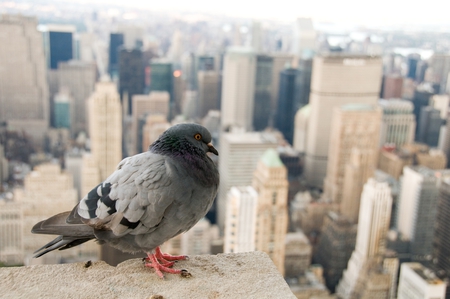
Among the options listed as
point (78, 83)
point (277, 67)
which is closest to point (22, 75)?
point (78, 83)

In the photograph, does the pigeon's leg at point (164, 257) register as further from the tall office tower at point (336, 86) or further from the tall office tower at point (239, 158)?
the tall office tower at point (336, 86)

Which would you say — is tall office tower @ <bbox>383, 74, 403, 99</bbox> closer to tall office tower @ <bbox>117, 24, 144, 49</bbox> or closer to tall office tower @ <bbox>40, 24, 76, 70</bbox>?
tall office tower @ <bbox>117, 24, 144, 49</bbox>

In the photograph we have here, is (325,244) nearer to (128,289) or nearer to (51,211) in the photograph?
(51,211)

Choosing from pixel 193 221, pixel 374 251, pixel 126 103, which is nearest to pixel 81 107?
→ pixel 126 103

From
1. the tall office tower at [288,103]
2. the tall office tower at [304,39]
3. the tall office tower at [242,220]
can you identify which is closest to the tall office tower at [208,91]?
the tall office tower at [288,103]

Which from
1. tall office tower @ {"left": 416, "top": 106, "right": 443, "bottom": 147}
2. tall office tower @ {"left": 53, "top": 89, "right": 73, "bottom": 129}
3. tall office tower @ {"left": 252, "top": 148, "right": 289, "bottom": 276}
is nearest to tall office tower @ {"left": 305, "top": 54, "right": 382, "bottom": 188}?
tall office tower @ {"left": 416, "top": 106, "right": 443, "bottom": 147}

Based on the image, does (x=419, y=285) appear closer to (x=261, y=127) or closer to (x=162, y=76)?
(x=261, y=127)
